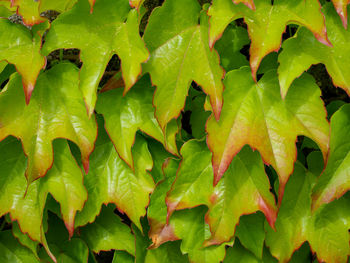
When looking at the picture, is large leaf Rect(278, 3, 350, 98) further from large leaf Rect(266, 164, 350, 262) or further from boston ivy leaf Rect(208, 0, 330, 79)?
large leaf Rect(266, 164, 350, 262)

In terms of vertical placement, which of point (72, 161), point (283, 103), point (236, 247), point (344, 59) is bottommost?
point (236, 247)

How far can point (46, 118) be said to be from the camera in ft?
2.61

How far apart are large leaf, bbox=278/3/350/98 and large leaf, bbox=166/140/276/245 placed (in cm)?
19

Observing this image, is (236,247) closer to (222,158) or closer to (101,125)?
(222,158)

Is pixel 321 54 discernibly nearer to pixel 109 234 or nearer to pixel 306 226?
pixel 306 226

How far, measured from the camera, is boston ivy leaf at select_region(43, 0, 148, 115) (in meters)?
0.73

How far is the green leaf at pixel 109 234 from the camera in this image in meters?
0.94

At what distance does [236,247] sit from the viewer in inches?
34.8

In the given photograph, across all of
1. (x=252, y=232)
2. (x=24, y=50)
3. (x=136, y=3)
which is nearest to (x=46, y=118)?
(x=24, y=50)

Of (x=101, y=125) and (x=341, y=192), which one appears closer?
(x=341, y=192)

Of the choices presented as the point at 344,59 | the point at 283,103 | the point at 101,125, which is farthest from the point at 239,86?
the point at 101,125

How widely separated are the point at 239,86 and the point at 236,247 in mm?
380

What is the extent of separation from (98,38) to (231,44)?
0.97 ft

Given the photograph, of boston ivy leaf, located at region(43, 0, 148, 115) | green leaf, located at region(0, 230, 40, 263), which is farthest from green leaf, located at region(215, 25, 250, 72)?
green leaf, located at region(0, 230, 40, 263)
